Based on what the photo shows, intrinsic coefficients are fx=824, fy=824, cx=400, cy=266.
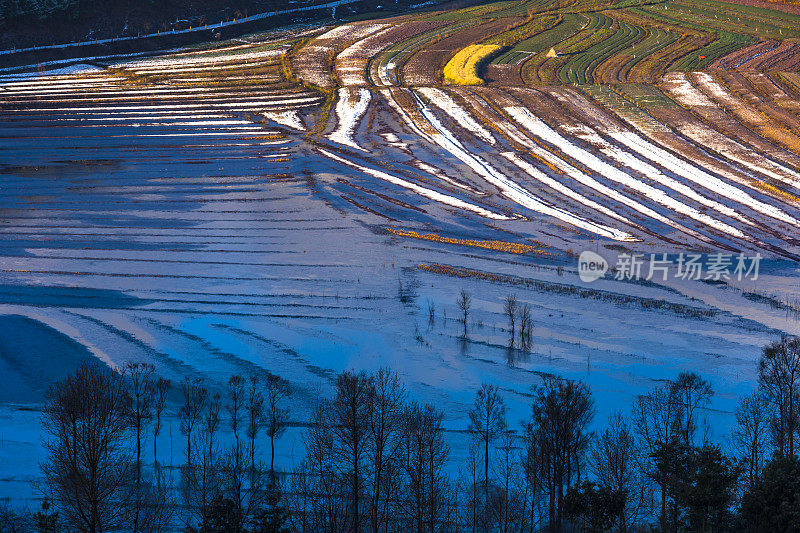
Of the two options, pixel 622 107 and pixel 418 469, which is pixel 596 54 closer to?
Result: pixel 622 107

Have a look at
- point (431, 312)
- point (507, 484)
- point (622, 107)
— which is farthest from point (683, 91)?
point (507, 484)

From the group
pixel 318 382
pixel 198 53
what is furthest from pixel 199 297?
pixel 198 53

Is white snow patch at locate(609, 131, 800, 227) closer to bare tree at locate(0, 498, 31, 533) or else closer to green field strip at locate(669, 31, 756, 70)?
green field strip at locate(669, 31, 756, 70)

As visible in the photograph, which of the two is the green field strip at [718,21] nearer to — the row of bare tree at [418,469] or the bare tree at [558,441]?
the row of bare tree at [418,469]

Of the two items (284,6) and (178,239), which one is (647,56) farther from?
(178,239)

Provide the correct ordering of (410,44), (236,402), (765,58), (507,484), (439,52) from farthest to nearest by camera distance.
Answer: (410,44)
(439,52)
(765,58)
(236,402)
(507,484)

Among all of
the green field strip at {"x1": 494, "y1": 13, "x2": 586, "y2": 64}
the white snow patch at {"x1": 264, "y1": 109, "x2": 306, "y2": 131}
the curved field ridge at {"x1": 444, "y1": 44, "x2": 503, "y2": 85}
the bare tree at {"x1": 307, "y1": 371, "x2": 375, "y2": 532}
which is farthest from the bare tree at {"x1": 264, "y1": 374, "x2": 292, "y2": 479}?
the green field strip at {"x1": 494, "y1": 13, "x2": 586, "y2": 64}

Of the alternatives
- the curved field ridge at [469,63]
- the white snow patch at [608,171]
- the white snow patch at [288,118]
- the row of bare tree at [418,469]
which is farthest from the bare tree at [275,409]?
the curved field ridge at [469,63]
